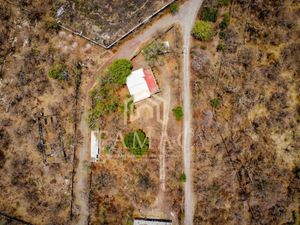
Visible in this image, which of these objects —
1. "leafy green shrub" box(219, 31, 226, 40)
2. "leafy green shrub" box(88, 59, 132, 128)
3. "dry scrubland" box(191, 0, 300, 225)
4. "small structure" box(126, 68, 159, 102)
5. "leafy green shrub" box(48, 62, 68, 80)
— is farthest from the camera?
Result: "leafy green shrub" box(219, 31, 226, 40)

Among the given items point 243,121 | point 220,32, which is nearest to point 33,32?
point 220,32

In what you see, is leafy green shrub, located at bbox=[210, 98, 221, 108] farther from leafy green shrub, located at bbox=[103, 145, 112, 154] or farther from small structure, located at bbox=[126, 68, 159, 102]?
leafy green shrub, located at bbox=[103, 145, 112, 154]

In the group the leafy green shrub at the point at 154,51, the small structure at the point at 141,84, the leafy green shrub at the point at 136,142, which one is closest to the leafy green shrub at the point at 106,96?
the small structure at the point at 141,84

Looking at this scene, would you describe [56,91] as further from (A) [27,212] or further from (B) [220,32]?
(B) [220,32]

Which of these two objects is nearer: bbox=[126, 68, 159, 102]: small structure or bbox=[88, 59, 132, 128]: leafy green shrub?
bbox=[126, 68, 159, 102]: small structure

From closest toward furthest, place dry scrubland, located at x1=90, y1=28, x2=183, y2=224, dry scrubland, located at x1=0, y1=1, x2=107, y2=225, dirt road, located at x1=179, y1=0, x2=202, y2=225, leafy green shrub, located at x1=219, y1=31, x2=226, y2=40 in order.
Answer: dry scrubland, located at x1=90, y1=28, x2=183, y2=224 → dirt road, located at x1=179, y1=0, x2=202, y2=225 → dry scrubland, located at x1=0, y1=1, x2=107, y2=225 → leafy green shrub, located at x1=219, y1=31, x2=226, y2=40

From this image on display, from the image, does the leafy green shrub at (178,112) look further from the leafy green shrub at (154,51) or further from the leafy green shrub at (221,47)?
the leafy green shrub at (221,47)

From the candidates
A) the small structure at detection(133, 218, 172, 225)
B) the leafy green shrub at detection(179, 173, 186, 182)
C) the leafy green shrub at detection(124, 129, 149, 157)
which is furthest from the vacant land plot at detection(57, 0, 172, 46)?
the small structure at detection(133, 218, 172, 225)
